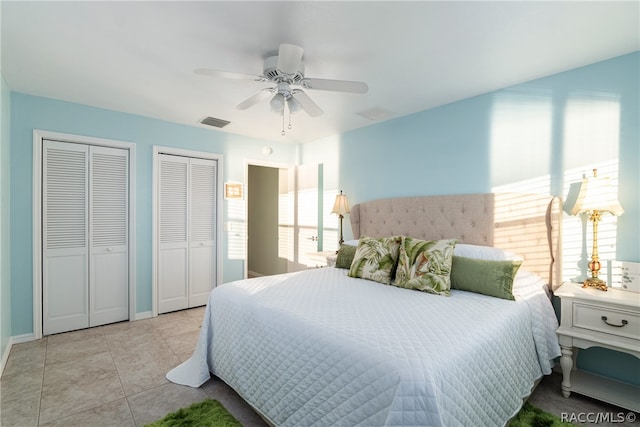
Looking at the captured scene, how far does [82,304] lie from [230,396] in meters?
2.34

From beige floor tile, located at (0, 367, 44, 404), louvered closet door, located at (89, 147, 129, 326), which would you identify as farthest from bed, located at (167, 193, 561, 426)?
louvered closet door, located at (89, 147, 129, 326)

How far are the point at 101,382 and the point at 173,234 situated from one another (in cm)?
194

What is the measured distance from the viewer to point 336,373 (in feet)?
4.73

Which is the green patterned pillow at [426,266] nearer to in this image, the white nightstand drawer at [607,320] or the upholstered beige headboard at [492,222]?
the upholstered beige headboard at [492,222]

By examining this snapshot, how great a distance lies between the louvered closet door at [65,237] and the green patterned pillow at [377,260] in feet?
9.59

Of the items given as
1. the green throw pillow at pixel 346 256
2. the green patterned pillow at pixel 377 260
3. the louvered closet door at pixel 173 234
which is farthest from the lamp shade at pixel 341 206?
the louvered closet door at pixel 173 234

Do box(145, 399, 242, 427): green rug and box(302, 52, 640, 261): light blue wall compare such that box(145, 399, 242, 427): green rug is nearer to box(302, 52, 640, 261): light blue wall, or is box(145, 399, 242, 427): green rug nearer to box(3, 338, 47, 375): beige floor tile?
box(3, 338, 47, 375): beige floor tile

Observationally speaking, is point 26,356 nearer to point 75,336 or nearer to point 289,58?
point 75,336

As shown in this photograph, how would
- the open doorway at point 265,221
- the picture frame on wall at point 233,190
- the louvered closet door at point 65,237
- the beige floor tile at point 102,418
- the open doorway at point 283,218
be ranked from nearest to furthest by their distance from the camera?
1. the beige floor tile at point 102,418
2. the louvered closet door at point 65,237
3. the picture frame on wall at point 233,190
4. the open doorway at point 283,218
5. the open doorway at point 265,221

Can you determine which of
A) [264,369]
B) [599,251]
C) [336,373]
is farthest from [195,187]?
[599,251]

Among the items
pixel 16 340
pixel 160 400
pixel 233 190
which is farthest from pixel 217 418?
pixel 233 190

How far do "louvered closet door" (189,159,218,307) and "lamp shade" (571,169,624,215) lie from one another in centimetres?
396

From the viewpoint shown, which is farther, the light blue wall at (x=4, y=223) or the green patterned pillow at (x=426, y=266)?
the light blue wall at (x=4, y=223)

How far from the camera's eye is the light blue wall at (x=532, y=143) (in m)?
2.24
